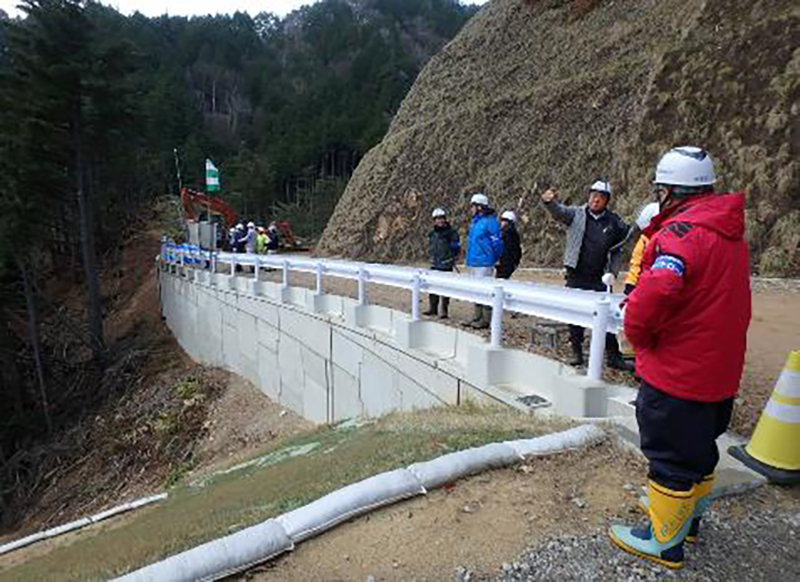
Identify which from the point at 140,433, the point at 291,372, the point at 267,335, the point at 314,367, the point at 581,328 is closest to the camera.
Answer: the point at 581,328

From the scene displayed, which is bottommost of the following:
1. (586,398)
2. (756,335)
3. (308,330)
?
(308,330)

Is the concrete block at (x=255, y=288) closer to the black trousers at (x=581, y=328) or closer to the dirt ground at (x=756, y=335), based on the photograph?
the dirt ground at (x=756, y=335)

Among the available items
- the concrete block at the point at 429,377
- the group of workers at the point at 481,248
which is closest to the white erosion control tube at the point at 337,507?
the concrete block at the point at 429,377

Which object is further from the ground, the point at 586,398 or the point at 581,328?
the point at 581,328

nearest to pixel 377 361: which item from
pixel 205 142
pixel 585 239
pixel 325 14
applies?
pixel 585 239

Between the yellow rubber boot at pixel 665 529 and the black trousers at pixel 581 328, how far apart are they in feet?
9.75

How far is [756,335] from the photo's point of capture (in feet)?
26.0

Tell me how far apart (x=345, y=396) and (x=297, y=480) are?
17.6 feet

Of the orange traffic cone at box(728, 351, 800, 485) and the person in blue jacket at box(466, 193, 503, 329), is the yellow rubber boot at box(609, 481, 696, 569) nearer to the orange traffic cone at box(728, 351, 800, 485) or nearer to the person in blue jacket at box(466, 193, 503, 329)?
the orange traffic cone at box(728, 351, 800, 485)

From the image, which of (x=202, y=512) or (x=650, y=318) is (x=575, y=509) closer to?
(x=650, y=318)

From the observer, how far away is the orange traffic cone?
12.0 ft

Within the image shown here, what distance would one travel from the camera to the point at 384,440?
16.2ft

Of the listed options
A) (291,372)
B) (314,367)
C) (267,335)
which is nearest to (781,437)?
(314,367)

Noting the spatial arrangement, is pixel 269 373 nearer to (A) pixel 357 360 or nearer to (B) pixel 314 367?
(B) pixel 314 367
